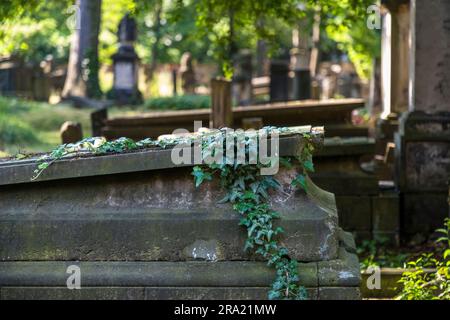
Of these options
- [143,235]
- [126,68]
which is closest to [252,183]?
[143,235]

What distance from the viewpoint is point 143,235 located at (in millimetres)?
5348

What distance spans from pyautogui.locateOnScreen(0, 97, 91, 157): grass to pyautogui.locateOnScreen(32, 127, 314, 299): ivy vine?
1084 centimetres

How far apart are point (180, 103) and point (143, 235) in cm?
1634

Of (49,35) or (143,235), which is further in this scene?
(49,35)

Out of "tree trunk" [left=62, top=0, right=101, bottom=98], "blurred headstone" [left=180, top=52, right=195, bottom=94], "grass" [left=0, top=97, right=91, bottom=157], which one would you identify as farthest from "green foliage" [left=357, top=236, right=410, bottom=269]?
"blurred headstone" [left=180, top=52, right=195, bottom=94]

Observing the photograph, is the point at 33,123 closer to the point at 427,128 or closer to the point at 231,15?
the point at 231,15

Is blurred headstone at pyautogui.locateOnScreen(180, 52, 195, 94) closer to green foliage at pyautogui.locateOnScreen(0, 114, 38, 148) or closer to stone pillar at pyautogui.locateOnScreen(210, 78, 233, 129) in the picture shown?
green foliage at pyautogui.locateOnScreen(0, 114, 38, 148)

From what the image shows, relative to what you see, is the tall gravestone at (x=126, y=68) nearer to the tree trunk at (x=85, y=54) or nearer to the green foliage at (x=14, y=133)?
the tree trunk at (x=85, y=54)

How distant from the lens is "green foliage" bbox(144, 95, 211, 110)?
21.2 m

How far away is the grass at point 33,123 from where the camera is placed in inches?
691

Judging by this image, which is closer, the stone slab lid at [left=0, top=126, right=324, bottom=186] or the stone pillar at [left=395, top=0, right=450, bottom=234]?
the stone slab lid at [left=0, top=126, right=324, bottom=186]

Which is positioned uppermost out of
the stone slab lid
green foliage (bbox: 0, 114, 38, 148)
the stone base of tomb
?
the stone slab lid

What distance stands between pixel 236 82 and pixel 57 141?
29.3ft

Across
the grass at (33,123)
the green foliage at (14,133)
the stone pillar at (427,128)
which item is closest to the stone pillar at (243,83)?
the grass at (33,123)
